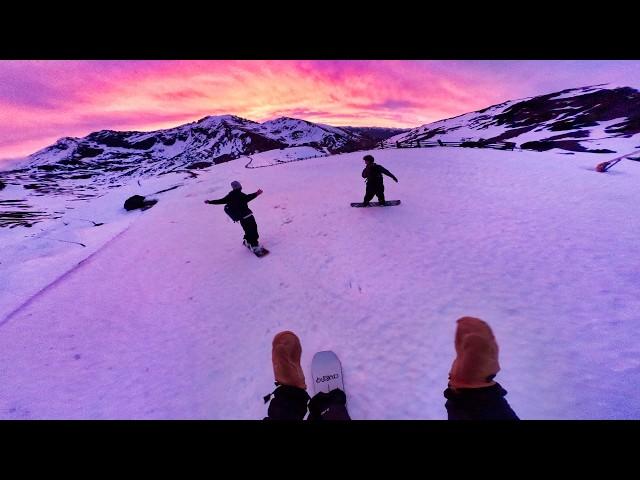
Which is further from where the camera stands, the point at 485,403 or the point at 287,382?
the point at 287,382

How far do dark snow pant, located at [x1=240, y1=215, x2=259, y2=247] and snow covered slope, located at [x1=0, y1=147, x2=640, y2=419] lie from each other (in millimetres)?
517

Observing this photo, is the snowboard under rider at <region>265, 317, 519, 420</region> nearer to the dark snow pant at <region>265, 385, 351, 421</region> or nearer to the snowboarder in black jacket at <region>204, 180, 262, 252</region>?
the dark snow pant at <region>265, 385, 351, 421</region>

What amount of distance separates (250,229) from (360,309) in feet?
13.7

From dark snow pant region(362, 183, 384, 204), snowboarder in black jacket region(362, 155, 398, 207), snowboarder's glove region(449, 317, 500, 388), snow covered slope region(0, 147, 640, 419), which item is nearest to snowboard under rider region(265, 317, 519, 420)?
snowboarder's glove region(449, 317, 500, 388)

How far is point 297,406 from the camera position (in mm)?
2883

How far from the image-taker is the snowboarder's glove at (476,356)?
226cm

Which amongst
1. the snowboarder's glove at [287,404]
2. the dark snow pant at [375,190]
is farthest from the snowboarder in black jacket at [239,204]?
the snowboarder's glove at [287,404]

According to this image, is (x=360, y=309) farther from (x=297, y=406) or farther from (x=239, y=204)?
(x=239, y=204)

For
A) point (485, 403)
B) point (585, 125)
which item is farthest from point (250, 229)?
point (585, 125)

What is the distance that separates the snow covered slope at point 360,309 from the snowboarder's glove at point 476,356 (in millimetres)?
1354

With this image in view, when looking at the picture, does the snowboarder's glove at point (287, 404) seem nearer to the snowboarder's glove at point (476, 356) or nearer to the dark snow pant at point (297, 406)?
the dark snow pant at point (297, 406)

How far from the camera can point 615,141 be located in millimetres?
40562
